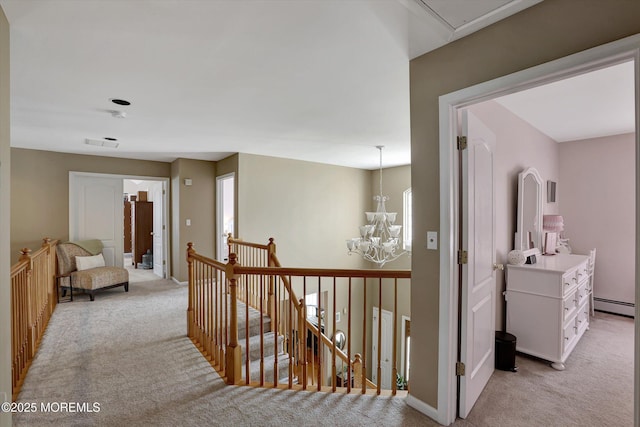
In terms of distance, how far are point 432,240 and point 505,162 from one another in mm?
1745

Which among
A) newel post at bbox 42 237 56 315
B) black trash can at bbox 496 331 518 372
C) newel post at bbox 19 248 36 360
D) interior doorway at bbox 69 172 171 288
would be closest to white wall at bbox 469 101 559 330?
black trash can at bbox 496 331 518 372

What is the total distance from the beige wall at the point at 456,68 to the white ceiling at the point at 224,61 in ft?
0.31

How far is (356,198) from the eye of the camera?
23.0 ft

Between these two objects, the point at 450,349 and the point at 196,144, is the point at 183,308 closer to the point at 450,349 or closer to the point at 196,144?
the point at 196,144

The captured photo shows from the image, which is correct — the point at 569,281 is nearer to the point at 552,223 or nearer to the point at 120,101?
the point at 552,223

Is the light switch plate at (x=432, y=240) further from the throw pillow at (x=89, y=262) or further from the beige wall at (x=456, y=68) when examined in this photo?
the throw pillow at (x=89, y=262)

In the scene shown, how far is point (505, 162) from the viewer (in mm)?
3088

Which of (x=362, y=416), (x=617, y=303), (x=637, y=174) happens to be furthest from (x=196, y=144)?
(x=617, y=303)

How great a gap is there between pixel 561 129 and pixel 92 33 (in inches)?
193

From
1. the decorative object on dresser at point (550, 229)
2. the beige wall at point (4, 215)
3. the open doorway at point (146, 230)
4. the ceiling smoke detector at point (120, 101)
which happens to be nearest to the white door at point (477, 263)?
the decorative object on dresser at point (550, 229)

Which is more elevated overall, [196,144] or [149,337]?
[196,144]

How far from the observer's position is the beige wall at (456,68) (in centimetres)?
133

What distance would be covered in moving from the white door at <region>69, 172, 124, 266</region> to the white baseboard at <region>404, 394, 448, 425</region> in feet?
18.6

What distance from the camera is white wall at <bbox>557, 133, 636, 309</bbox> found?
4082mm
